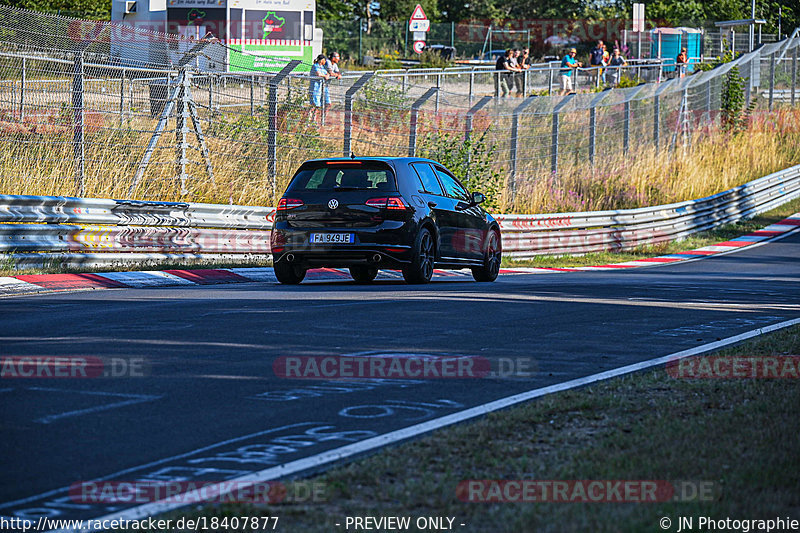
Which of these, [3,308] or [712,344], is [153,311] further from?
[712,344]

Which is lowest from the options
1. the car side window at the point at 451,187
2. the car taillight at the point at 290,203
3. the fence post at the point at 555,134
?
the car taillight at the point at 290,203

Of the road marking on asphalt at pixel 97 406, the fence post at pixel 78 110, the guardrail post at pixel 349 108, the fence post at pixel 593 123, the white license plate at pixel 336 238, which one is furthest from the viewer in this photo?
the fence post at pixel 593 123

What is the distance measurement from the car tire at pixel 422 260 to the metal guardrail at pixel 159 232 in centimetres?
358

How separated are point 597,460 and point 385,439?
3.63ft

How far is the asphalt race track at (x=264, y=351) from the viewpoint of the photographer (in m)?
5.59

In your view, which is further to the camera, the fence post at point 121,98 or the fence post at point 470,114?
the fence post at point 470,114

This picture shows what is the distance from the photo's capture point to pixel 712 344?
381 inches

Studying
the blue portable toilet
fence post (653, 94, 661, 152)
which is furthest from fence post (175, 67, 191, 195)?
the blue portable toilet

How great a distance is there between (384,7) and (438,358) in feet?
253

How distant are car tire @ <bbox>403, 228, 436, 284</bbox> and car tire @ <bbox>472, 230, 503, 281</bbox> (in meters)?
1.76
